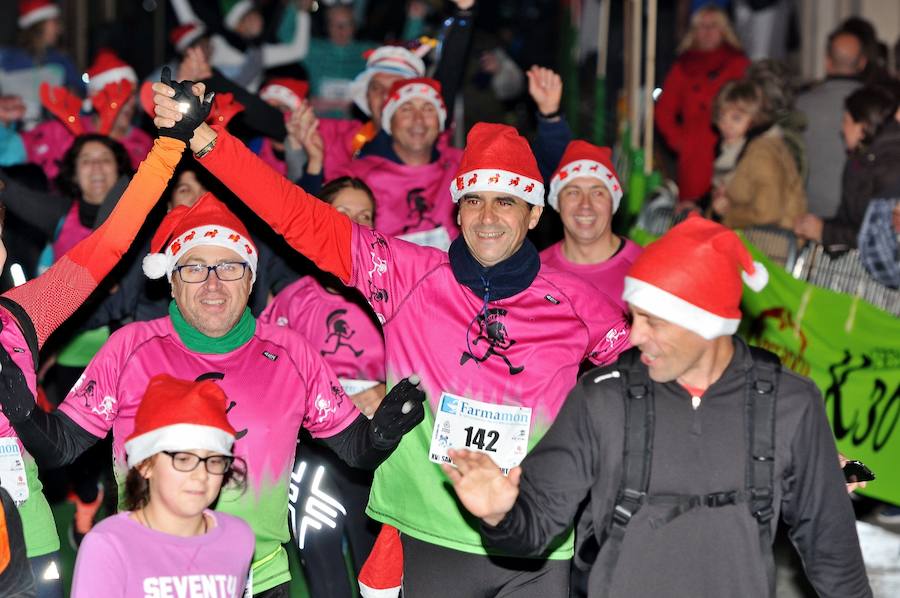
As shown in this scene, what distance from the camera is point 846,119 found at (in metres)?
8.27

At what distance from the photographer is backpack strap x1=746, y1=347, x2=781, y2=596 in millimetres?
3850

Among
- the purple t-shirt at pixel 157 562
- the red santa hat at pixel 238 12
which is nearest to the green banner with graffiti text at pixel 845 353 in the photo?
the purple t-shirt at pixel 157 562

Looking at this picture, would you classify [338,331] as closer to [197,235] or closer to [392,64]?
[197,235]

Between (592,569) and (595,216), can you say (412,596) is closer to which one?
(592,569)

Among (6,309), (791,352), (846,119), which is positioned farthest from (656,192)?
(6,309)

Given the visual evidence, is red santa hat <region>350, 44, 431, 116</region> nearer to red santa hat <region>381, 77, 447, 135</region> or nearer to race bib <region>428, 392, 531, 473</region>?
red santa hat <region>381, 77, 447, 135</region>

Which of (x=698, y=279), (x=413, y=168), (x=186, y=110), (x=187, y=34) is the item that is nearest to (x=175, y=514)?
(x=186, y=110)

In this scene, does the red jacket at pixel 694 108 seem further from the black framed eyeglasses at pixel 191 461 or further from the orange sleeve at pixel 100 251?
the black framed eyeglasses at pixel 191 461

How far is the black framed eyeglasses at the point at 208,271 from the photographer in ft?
15.8

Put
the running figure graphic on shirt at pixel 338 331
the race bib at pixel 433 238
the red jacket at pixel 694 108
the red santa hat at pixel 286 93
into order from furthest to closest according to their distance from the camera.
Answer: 1. the red jacket at pixel 694 108
2. the red santa hat at pixel 286 93
3. the race bib at pixel 433 238
4. the running figure graphic on shirt at pixel 338 331

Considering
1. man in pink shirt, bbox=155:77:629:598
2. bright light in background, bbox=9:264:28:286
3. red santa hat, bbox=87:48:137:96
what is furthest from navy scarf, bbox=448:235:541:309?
red santa hat, bbox=87:48:137:96

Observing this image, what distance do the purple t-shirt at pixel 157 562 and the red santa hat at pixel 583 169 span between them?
8.46 feet

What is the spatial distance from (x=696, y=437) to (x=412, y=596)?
54.7 inches

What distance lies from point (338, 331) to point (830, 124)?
14.5 feet
